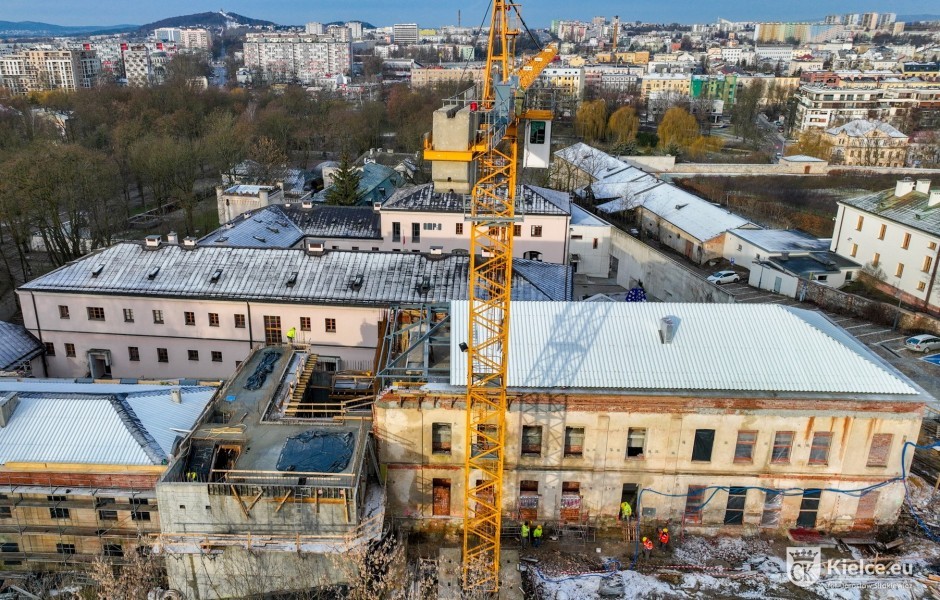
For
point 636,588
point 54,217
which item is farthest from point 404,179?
point 636,588

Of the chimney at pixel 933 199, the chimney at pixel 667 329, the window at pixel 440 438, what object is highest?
the chimney at pixel 933 199

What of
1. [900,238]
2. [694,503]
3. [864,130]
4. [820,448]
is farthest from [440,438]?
[864,130]

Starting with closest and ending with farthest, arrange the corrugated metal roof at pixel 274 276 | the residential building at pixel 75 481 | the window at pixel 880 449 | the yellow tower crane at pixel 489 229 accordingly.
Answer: the yellow tower crane at pixel 489 229
the residential building at pixel 75 481
the window at pixel 880 449
the corrugated metal roof at pixel 274 276

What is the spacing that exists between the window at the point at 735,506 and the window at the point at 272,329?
2371 centimetres

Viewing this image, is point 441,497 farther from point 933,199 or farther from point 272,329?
point 933,199

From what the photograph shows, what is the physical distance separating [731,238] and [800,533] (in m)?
32.3

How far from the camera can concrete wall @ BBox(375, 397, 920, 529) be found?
949 inches

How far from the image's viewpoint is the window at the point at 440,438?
24.8m

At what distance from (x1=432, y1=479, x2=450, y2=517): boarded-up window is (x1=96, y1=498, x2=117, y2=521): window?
1119cm

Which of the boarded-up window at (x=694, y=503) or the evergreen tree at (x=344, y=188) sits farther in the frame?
the evergreen tree at (x=344, y=188)

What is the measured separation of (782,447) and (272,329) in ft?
83.5

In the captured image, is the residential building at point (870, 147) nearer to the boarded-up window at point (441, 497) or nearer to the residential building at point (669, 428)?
the residential building at point (669, 428)

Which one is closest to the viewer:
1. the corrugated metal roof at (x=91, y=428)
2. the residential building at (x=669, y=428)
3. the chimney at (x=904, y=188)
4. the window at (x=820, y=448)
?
the corrugated metal roof at (x=91, y=428)

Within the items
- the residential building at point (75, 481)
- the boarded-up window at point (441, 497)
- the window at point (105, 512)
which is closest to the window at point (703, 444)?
the boarded-up window at point (441, 497)
